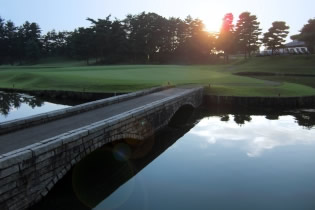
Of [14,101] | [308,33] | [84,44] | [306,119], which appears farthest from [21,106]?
[84,44]

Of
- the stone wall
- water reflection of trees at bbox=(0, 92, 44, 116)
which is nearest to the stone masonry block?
the stone wall

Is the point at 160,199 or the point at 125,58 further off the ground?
the point at 125,58

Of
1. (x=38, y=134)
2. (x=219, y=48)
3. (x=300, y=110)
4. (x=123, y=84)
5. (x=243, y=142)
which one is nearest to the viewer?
(x=38, y=134)

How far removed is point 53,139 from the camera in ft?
24.2

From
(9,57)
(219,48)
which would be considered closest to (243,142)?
(219,48)

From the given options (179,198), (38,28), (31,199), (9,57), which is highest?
(38,28)

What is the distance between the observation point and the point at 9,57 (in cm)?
8581

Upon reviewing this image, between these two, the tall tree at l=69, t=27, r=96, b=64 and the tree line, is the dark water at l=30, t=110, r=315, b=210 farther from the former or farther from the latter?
the tall tree at l=69, t=27, r=96, b=64

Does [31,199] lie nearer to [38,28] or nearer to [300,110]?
[300,110]

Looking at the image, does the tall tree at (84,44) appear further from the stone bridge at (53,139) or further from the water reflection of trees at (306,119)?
the stone bridge at (53,139)

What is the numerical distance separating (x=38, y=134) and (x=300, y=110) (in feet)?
62.1

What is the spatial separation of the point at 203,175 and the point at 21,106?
18620 mm

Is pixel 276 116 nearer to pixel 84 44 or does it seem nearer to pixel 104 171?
pixel 104 171

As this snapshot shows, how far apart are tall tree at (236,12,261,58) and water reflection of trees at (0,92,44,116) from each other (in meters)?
51.0
